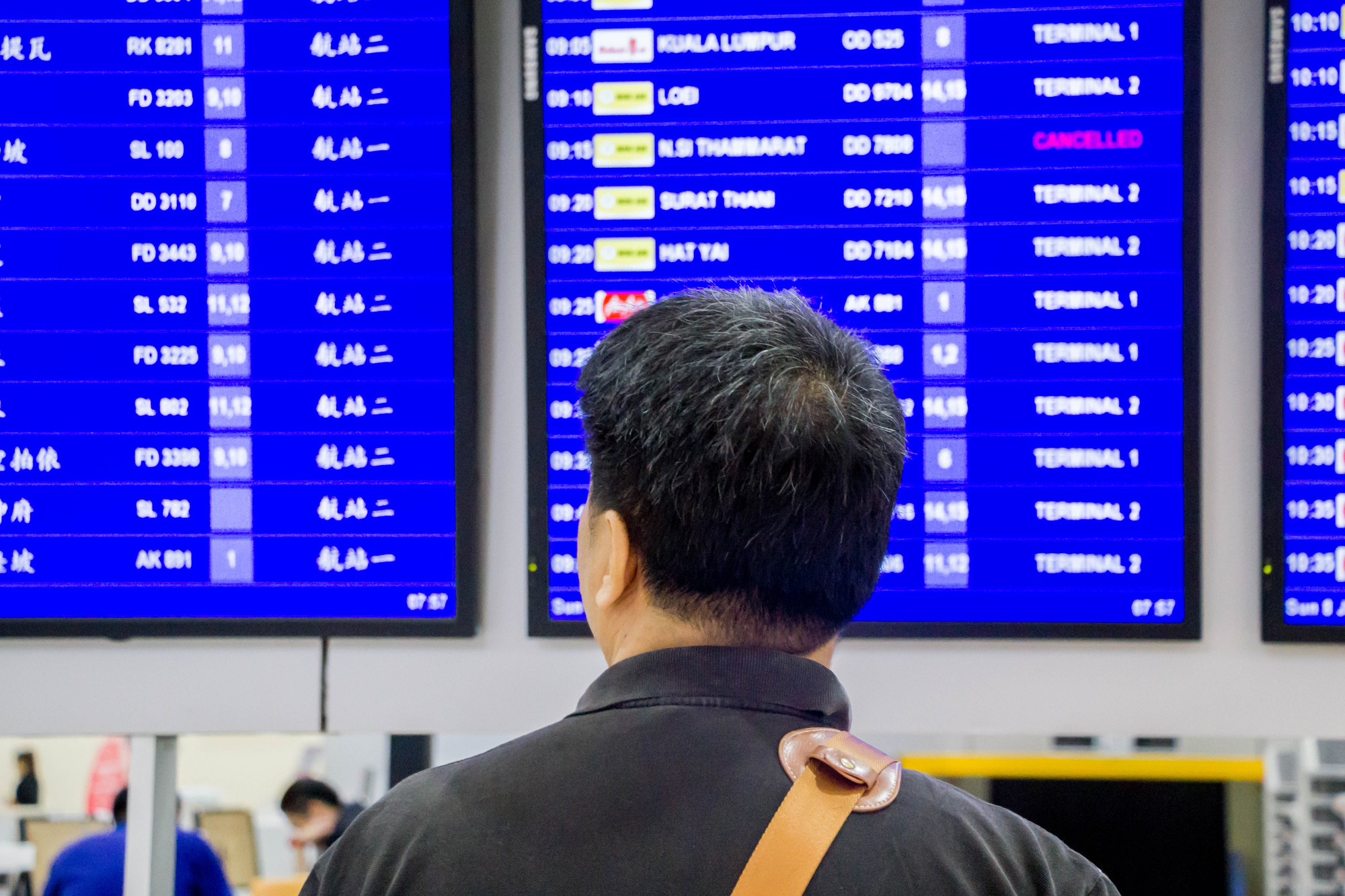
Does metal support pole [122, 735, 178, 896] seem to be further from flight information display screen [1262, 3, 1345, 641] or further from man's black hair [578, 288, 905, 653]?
flight information display screen [1262, 3, 1345, 641]

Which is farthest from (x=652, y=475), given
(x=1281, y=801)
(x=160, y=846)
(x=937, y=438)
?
(x=1281, y=801)

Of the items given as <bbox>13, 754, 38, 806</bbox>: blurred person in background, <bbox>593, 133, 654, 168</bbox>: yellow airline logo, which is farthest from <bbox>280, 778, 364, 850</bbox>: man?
<bbox>13, 754, 38, 806</bbox>: blurred person in background

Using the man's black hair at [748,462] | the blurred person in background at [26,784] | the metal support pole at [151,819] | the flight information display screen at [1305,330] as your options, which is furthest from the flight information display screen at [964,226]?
the blurred person in background at [26,784]

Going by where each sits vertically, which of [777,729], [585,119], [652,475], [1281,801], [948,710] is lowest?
[1281,801]

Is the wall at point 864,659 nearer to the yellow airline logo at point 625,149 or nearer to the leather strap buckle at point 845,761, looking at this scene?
the yellow airline logo at point 625,149

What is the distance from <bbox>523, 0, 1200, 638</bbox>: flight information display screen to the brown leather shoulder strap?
75 cm

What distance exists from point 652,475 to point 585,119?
0.91 meters

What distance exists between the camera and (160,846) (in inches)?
64.0

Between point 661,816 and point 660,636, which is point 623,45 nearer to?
point 660,636

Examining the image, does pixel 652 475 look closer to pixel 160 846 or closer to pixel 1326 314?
pixel 1326 314

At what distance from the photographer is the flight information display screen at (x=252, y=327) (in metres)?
1.55

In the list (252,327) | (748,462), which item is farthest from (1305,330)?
(252,327)

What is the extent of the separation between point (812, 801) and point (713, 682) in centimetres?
11

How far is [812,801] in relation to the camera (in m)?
0.75
